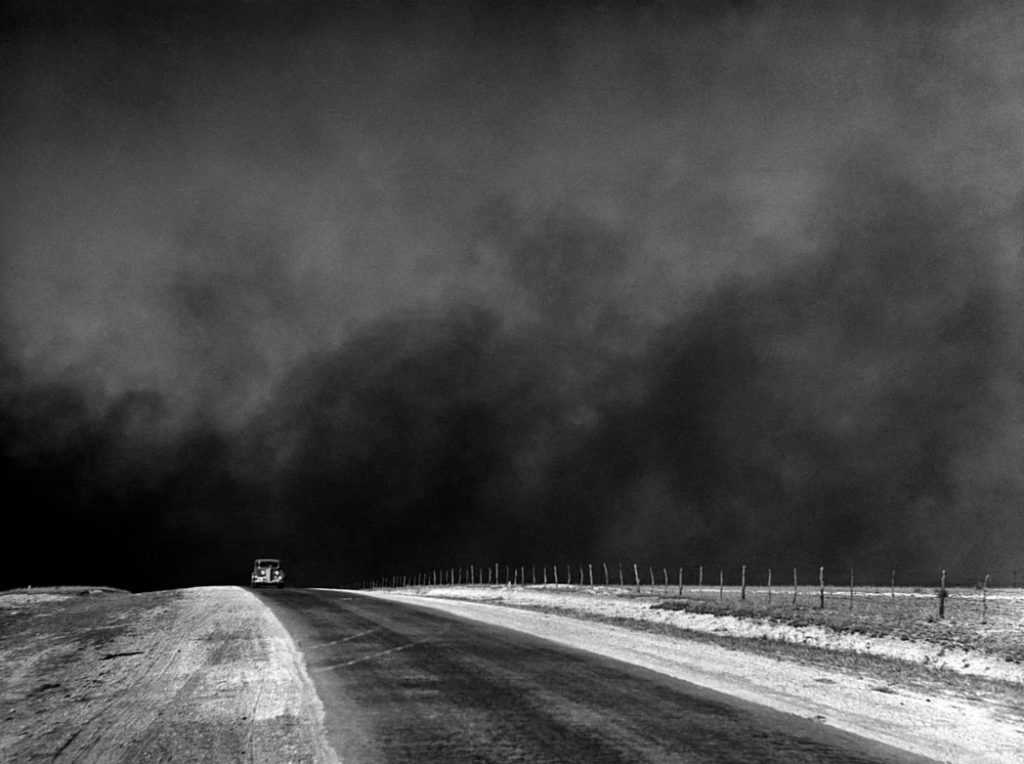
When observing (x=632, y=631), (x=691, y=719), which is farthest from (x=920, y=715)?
(x=632, y=631)

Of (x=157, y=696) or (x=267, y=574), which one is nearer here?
(x=157, y=696)

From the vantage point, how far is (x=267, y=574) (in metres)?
64.3

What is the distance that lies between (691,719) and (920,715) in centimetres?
357

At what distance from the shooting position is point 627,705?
9.31 metres

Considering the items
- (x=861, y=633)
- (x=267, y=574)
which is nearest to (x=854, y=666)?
(x=861, y=633)

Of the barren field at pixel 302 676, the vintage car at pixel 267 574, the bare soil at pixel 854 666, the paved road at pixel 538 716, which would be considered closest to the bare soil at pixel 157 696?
the barren field at pixel 302 676

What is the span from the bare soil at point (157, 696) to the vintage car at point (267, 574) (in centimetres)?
4649

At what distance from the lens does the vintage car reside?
63781mm

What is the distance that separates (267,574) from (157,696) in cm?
5828

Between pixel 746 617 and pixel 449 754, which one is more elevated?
pixel 449 754

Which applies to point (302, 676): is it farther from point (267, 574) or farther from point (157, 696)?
point (267, 574)

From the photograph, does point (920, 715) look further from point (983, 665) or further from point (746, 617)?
point (746, 617)

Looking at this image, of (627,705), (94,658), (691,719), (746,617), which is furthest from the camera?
(746,617)

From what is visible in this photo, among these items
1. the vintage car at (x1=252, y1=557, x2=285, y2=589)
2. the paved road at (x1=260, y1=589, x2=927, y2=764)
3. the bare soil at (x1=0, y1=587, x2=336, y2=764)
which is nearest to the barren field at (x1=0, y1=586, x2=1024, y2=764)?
the bare soil at (x1=0, y1=587, x2=336, y2=764)
